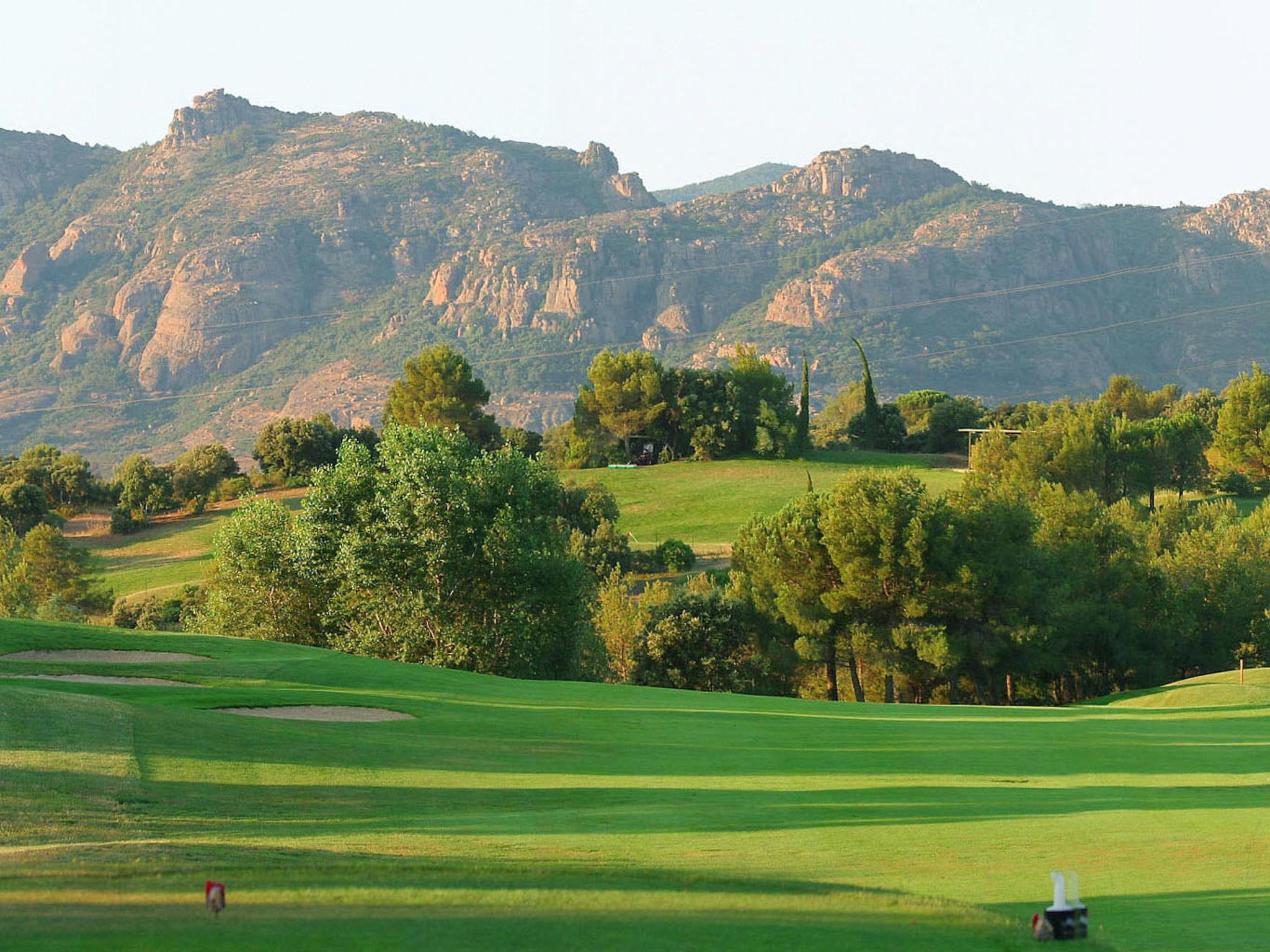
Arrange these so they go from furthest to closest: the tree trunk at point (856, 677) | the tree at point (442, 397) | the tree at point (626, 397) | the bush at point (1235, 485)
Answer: the tree at point (626, 397)
the tree at point (442, 397)
the bush at point (1235, 485)
the tree trunk at point (856, 677)

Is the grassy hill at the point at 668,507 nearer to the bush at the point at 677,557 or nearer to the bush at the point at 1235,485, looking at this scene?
the bush at the point at 677,557

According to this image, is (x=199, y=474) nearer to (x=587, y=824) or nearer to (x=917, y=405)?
(x=917, y=405)

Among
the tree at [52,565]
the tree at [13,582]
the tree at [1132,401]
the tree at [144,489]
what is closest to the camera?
the tree at [13,582]

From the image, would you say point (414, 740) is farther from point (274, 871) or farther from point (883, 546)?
point (883, 546)

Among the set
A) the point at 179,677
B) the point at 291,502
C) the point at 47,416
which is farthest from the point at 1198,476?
the point at 47,416

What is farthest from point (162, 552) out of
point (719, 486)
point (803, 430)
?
point (803, 430)

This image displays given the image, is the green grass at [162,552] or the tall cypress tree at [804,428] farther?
the tall cypress tree at [804,428]

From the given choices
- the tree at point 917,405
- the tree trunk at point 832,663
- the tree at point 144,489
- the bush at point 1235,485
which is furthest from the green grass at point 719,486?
the tree at point 144,489

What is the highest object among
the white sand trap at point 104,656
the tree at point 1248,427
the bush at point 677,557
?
the tree at point 1248,427
